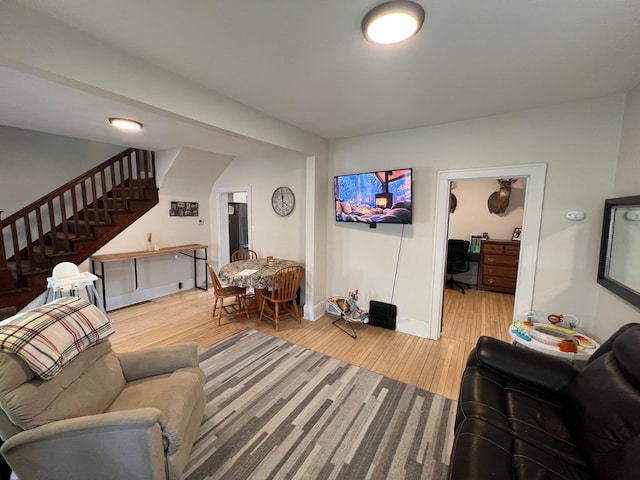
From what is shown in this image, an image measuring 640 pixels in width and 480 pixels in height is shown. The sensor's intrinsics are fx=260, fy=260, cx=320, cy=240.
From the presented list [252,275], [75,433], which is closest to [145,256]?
[252,275]

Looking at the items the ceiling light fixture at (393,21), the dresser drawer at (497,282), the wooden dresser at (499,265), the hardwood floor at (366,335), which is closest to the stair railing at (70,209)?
the hardwood floor at (366,335)

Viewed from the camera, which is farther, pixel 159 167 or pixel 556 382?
pixel 159 167

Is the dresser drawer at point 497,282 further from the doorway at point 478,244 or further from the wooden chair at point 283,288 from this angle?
the wooden chair at point 283,288

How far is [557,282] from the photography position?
2.46 metres

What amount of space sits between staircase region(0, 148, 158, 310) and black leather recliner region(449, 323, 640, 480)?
460cm

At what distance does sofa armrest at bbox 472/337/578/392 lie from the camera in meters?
1.53

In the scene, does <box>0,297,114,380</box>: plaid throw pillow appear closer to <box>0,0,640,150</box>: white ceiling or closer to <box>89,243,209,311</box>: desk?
<box>0,0,640,150</box>: white ceiling

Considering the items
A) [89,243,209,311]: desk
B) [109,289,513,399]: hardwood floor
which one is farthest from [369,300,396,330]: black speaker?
[89,243,209,311]: desk

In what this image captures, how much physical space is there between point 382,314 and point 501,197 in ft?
11.6

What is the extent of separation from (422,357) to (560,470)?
1718mm

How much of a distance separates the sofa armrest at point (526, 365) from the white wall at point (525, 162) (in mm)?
1213

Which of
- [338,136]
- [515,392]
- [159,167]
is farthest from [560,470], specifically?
[159,167]

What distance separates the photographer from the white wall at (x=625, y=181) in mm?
1871

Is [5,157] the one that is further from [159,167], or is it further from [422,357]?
[422,357]
